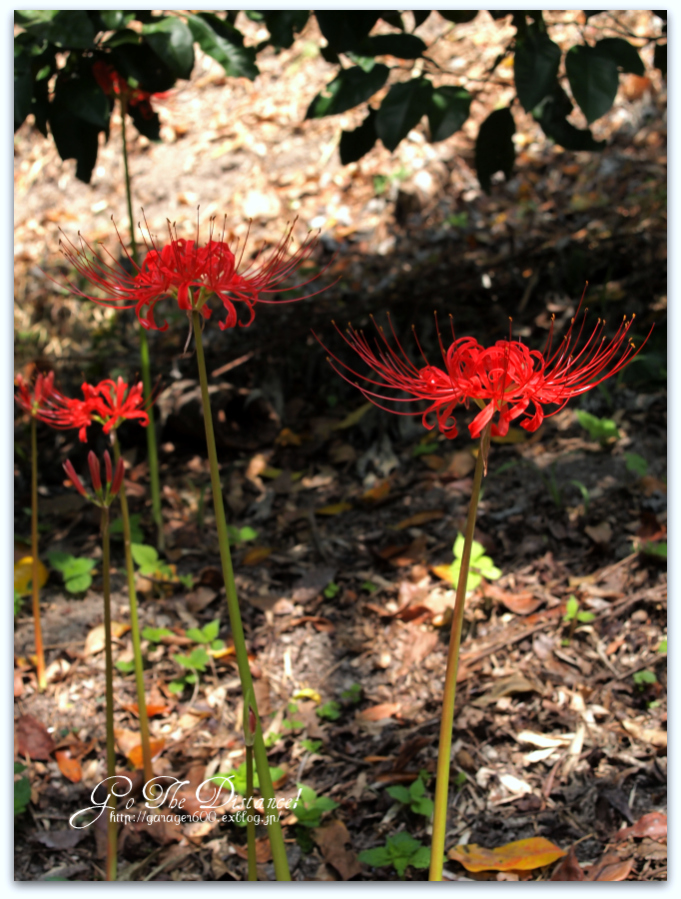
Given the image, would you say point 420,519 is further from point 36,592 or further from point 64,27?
point 64,27

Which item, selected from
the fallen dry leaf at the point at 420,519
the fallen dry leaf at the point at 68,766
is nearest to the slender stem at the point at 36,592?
the fallen dry leaf at the point at 68,766

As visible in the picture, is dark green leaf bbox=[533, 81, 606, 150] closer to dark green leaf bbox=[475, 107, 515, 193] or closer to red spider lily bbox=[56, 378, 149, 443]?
dark green leaf bbox=[475, 107, 515, 193]

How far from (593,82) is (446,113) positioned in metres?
0.39

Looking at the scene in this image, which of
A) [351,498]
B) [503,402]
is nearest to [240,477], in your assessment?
[351,498]

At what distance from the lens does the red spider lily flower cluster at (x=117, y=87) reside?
2051 millimetres

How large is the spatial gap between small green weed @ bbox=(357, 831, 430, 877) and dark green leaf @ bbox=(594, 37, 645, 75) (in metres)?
1.92

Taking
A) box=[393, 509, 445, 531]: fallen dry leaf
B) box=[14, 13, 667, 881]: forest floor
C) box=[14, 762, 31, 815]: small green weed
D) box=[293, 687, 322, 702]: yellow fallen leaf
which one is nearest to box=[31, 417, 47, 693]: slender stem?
box=[14, 13, 667, 881]: forest floor

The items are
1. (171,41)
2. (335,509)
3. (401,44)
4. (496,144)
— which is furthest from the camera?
(335,509)

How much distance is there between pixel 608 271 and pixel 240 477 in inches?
69.4

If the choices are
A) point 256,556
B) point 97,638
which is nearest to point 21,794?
point 97,638

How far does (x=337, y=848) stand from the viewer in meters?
1.55

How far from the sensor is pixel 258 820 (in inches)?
60.1

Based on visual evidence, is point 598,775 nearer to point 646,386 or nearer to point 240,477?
point 646,386

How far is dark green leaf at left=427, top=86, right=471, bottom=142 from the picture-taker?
2.07 metres
